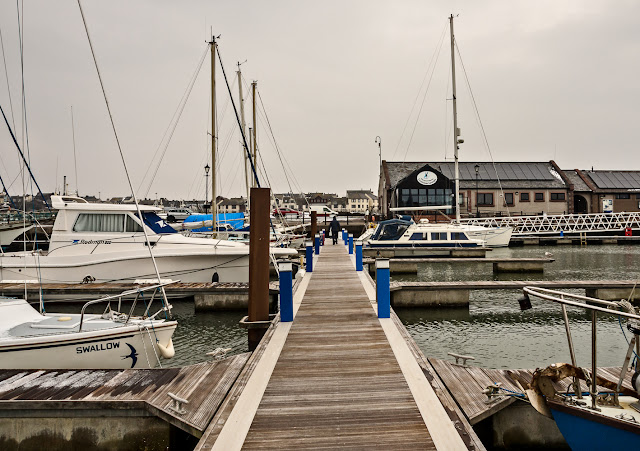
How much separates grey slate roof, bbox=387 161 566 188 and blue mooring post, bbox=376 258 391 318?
42.3m

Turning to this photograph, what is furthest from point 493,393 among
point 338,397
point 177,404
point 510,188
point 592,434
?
point 510,188

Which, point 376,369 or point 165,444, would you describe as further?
point 376,369

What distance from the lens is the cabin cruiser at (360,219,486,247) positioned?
28.9 meters

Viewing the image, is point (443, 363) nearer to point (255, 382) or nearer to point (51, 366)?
point (255, 382)

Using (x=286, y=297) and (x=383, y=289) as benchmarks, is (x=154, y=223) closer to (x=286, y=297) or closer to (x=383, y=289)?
Answer: (x=286, y=297)

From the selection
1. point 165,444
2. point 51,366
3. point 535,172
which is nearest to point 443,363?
point 165,444

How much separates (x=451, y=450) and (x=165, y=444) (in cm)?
365

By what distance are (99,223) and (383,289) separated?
12.4 m

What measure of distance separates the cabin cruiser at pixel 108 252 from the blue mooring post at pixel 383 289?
8.93m

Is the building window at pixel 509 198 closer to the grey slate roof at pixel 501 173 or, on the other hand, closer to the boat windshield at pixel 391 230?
the grey slate roof at pixel 501 173

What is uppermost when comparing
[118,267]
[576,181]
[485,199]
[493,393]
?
[576,181]

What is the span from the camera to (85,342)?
7891mm

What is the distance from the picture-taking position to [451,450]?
421 centimetres

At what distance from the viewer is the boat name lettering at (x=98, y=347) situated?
789cm
